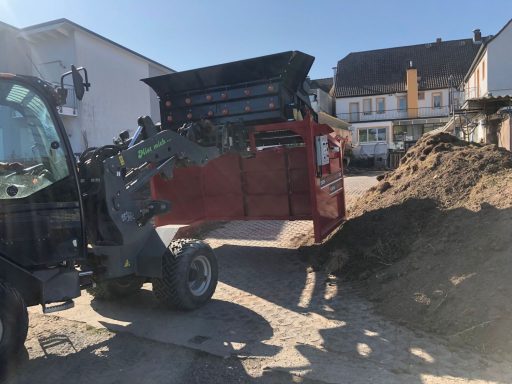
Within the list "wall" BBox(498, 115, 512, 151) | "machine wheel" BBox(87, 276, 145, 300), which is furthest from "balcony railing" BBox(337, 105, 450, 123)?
"machine wheel" BBox(87, 276, 145, 300)

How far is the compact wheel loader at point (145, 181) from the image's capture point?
4184 mm

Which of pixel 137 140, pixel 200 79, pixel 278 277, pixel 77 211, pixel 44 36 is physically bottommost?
pixel 278 277

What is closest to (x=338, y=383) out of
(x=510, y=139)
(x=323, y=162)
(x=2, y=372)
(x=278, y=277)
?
(x=2, y=372)

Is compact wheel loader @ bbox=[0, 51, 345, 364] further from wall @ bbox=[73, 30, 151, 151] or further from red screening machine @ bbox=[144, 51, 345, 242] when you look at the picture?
wall @ bbox=[73, 30, 151, 151]

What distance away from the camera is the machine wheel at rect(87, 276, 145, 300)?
597 centimetres

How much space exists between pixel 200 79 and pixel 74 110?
45.1ft

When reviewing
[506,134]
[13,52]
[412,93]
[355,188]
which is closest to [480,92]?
[412,93]

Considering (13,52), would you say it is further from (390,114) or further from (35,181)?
(390,114)

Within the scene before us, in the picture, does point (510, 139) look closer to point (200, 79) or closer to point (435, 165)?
point (435, 165)

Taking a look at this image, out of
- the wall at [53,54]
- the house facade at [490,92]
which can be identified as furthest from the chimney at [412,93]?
the wall at [53,54]

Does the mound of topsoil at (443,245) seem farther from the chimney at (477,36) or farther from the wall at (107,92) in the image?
the chimney at (477,36)

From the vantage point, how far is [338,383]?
371cm

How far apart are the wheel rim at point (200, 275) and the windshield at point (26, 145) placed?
198cm

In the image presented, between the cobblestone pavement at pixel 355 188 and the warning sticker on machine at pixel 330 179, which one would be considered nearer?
the warning sticker on machine at pixel 330 179
